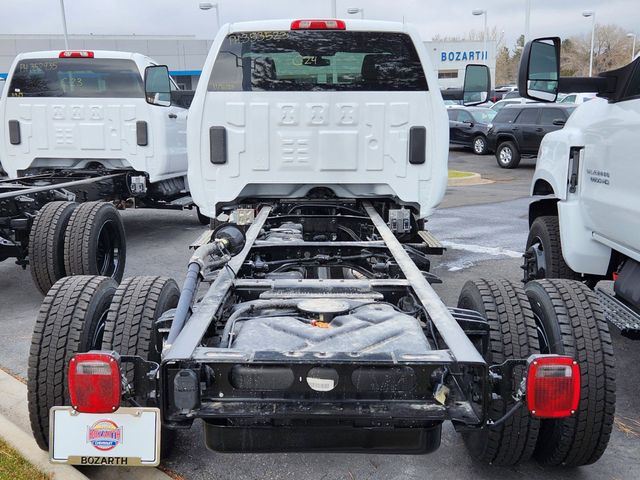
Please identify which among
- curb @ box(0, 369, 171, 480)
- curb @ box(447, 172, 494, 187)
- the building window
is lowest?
curb @ box(447, 172, 494, 187)

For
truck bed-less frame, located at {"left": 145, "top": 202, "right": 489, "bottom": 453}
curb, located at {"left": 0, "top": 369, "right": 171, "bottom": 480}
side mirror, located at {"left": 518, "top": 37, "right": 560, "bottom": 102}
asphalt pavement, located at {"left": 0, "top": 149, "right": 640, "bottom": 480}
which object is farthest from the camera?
side mirror, located at {"left": 518, "top": 37, "right": 560, "bottom": 102}

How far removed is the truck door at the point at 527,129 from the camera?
18.3m

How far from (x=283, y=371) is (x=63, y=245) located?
150 inches

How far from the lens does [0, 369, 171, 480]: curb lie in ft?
9.54

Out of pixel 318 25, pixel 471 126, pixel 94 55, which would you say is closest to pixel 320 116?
pixel 318 25

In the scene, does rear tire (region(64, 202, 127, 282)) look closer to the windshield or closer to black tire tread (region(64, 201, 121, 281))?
black tire tread (region(64, 201, 121, 281))

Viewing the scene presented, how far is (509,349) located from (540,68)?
195 centimetres

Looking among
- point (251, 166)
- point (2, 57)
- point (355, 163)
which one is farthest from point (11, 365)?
point (2, 57)

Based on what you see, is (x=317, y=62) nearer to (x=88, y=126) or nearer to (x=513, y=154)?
(x=88, y=126)

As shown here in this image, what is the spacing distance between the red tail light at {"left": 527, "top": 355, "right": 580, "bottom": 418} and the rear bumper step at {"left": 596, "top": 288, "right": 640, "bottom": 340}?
58.3 inches

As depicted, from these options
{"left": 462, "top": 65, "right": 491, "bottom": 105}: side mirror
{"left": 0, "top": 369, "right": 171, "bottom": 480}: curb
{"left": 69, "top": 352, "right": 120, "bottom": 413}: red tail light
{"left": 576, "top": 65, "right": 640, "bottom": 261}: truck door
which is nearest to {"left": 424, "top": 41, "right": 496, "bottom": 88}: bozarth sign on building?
{"left": 462, "top": 65, "right": 491, "bottom": 105}: side mirror

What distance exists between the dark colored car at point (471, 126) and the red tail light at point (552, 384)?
20.3 m

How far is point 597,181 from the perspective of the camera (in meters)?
4.14

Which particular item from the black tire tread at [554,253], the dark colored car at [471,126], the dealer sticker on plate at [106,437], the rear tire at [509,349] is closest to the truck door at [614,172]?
the black tire tread at [554,253]
